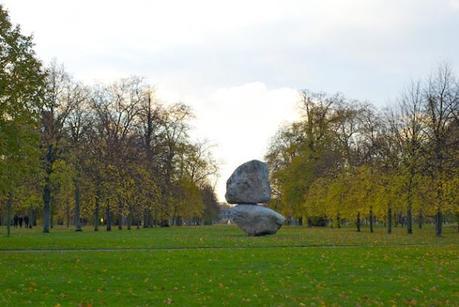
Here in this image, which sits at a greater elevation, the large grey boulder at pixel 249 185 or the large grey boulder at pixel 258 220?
the large grey boulder at pixel 249 185

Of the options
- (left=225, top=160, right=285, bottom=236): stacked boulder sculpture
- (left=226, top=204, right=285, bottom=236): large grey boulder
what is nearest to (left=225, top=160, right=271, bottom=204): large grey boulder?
(left=225, top=160, right=285, bottom=236): stacked boulder sculpture

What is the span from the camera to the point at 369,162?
5831 cm

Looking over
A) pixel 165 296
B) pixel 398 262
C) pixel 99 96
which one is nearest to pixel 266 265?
pixel 398 262

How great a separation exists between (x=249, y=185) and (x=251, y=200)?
3.61 feet

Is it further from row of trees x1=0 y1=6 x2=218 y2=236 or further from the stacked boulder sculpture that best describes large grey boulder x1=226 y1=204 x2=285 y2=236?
row of trees x1=0 y1=6 x2=218 y2=236

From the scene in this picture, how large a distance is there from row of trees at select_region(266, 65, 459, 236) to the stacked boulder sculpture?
32.2 ft

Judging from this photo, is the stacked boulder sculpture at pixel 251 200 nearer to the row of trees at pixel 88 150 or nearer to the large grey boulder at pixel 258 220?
the large grey boulder at pixel 258 220

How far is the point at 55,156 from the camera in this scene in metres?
49.0

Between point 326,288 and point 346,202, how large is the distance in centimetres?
3947

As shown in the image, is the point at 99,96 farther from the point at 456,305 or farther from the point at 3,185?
the point at 456,305

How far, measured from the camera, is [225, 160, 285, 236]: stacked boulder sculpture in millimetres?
38281

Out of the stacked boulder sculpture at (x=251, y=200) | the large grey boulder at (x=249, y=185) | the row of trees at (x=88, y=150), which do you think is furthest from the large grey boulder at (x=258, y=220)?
the row of trees at (x=88, y=150)

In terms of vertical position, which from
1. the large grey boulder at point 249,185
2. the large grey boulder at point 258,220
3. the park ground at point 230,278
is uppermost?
the large grey boulder at point 249,185

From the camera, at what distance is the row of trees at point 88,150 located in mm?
27359
